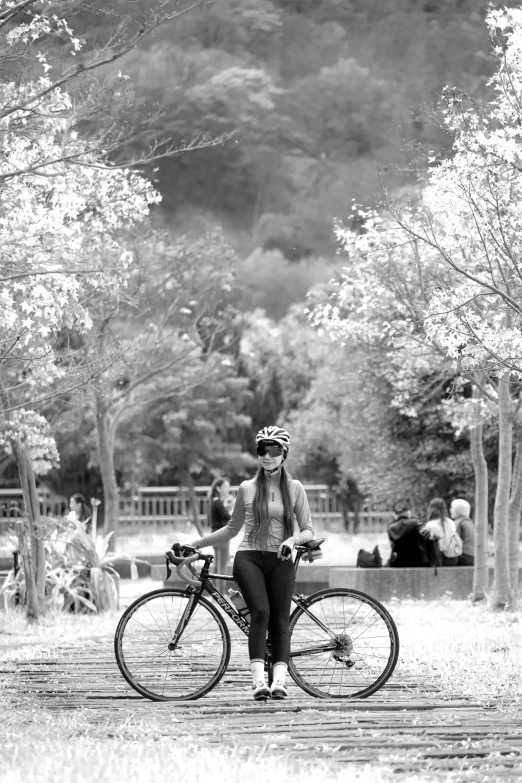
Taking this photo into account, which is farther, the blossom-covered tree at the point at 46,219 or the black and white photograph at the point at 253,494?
the blossom-covered tree at the point at 46,219

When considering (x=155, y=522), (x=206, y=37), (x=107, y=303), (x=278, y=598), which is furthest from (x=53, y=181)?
(x=206, y=37)

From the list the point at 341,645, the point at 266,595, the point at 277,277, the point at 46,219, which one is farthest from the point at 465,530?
the point at 277,277

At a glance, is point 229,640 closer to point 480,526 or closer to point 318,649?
point 318,649

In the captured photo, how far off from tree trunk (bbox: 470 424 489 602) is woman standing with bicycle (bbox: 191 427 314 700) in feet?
31.5

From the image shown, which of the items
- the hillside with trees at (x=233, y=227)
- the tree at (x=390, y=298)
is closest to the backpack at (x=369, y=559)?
the tree at (x=390, y=298)

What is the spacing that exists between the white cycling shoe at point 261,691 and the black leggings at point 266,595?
15 cm

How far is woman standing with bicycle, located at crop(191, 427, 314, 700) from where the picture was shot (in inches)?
308

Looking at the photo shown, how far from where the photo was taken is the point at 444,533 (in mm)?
18719

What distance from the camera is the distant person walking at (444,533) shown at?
61.0ft

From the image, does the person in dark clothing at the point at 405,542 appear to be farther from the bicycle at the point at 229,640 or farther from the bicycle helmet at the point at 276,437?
the bicycle helmet at the point at 276,437

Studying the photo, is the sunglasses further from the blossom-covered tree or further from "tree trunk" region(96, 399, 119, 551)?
"tree trunk" region(96, 399, 119, 551)

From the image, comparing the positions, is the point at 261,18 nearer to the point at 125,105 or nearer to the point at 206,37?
the point at 206,37

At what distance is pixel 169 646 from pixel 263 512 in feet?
3.54

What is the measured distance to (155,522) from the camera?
3916 centimetres
